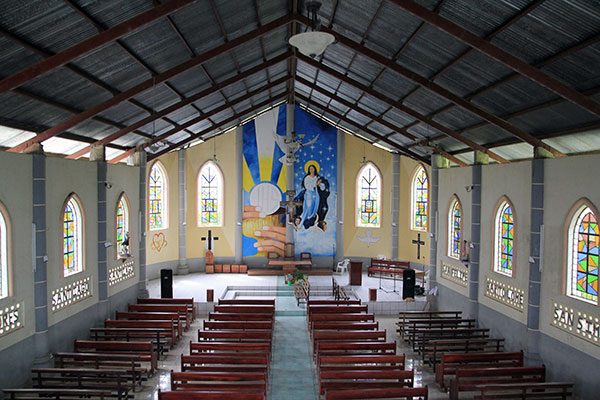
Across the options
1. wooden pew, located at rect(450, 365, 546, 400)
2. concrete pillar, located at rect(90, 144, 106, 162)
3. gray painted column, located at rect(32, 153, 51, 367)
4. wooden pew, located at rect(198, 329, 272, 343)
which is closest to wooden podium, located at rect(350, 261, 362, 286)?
wooden pew, located at rect(198, 329, 272, 343)

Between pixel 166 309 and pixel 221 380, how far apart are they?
758 cm

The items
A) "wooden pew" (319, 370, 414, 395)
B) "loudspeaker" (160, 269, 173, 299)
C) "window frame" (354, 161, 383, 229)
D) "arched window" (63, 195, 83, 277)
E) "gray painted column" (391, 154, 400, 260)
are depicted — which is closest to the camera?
"wooden pew" (319, 370, 414, 395)

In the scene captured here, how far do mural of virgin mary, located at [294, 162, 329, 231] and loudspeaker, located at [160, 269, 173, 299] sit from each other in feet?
29.8

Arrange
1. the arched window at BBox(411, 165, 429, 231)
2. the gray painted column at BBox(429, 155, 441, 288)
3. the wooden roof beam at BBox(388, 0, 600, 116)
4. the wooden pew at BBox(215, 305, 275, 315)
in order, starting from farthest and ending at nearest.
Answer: the arched window at BBox(411, 165, 429, 231) < the gray painted column at BBox(429, 155, 441, 288) < the wooden pew at BBox(215, 305, 275, 315) < the wooden roof beam at BBox(388, 0, 600, 116)

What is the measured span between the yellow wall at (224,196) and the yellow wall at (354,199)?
6417mm

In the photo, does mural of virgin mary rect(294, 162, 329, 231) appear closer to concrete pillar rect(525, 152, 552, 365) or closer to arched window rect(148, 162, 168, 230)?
arched window rect(148, 162, 168, 230)

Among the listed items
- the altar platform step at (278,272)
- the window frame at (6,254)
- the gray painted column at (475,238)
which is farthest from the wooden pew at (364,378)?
the altar platform step at (278,272)

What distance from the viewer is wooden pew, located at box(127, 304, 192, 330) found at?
17.0 meters

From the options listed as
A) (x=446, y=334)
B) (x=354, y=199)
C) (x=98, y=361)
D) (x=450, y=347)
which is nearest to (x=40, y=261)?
(x=98, y=361)

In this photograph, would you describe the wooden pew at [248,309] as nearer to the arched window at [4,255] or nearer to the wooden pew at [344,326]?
the wooden pew at [344,326]

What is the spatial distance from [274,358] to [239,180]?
541 inches

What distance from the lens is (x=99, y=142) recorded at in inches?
615

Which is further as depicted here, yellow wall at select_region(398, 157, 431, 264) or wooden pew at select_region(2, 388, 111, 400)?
yellow wall at select_region(398, 157, 431, 264)

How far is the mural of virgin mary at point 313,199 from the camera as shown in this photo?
2639cm
